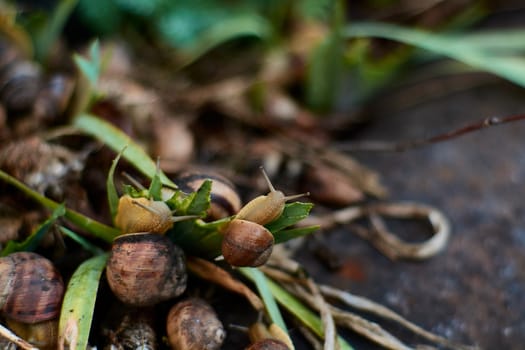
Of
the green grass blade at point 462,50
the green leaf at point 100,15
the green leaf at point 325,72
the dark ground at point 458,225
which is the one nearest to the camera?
the dark ground at point 458,225

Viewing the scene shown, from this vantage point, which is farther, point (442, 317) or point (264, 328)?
point (442, 317)

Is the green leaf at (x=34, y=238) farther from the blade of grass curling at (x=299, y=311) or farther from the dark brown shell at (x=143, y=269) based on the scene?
the blade of grass curling at (x=299, y=311)

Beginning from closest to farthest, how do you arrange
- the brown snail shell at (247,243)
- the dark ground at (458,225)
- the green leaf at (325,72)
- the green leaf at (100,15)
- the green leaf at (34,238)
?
the brown snail shell at (247,243) → the green leaf at (34,238) → the dark ground at (458,225) → the green leaf at (325,72) → the green leaf at (100,15)

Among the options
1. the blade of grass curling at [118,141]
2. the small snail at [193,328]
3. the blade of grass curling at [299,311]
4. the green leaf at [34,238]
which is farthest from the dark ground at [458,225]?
the green leaf at [34,238]

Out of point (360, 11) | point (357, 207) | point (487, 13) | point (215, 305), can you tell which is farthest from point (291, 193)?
point (487, 13)

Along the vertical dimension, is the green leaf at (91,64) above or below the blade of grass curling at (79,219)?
above

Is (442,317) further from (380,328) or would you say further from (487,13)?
(487,13)

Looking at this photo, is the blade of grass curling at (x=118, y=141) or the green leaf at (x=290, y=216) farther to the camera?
the blade of grass curling at (x=118, y=141)

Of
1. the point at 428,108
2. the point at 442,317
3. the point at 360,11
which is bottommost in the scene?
the point at 442,317

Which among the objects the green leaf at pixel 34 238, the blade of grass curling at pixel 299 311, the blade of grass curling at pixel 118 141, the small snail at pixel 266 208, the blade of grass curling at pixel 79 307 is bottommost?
the blade of grass curling at pixel 299 311
